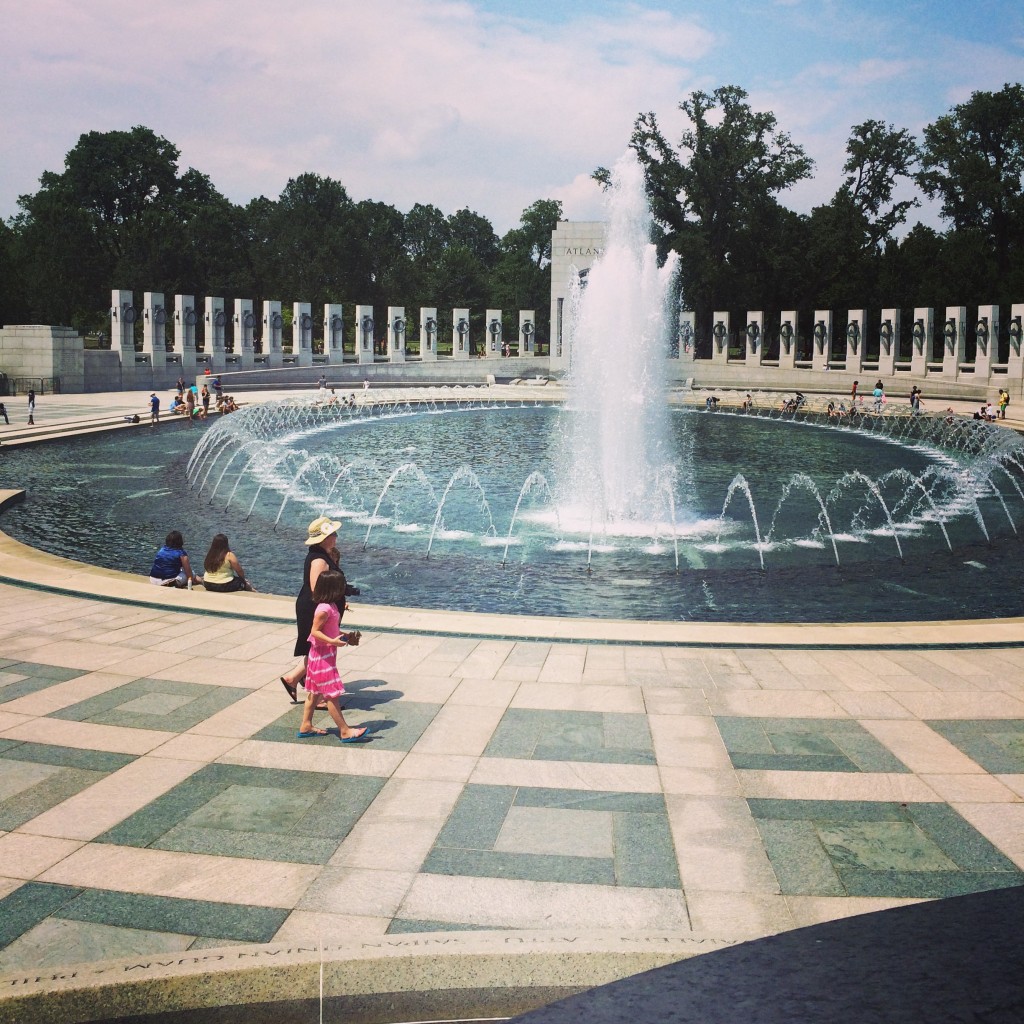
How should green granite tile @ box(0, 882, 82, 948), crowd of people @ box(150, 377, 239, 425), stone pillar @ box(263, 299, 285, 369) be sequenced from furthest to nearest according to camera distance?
stone pillar @ box(263, 299, 285, 369) < crowd of people @ box(150, 377, 239, 425) < green granite tile @ box(0, 882, 82, 948)

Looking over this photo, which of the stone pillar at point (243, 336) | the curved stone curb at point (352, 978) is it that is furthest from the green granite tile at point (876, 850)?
the stone pillar at point (243, 336)

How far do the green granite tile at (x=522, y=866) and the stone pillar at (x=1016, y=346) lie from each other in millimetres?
52538

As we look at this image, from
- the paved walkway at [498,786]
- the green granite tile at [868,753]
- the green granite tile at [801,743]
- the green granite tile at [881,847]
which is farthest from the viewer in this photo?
the green granite tile at [801,743]

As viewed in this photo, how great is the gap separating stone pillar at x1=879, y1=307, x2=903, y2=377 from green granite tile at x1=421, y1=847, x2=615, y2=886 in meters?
58.1

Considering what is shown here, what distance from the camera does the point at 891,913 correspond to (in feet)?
8.54

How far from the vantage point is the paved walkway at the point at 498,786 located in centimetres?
548

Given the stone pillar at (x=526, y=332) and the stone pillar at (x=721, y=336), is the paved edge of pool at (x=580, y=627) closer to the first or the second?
the stone pillar at (x=721, y=336)

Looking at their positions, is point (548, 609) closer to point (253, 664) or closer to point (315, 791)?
point (253, 664)

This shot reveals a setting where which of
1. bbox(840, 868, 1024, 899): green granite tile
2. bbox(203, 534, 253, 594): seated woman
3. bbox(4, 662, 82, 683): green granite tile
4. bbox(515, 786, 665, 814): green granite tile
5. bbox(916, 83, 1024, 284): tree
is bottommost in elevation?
bbox(515, 786, 665, 814): green granite tile

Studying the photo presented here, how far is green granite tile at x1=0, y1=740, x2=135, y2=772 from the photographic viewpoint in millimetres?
7328

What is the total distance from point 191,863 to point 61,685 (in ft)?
13.1

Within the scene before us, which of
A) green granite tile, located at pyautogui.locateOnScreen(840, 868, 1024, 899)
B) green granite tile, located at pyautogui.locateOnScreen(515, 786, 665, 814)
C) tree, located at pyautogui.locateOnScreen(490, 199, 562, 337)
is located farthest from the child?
tree, located at pyautogui.locateOnScreen(490, 199, 562, 337)

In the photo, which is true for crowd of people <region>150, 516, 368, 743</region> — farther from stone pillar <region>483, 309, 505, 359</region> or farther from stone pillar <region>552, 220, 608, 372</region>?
stone pillar <region>552, 220, 608, 372</region>

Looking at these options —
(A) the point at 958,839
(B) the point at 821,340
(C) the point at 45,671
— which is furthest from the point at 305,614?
(B) the point at 821,340
